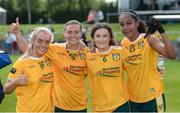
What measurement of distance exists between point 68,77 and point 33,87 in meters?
0.64

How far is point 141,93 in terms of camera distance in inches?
252

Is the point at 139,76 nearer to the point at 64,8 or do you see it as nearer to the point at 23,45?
the point at 23,45

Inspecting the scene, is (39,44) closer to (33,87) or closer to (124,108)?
(33,87)

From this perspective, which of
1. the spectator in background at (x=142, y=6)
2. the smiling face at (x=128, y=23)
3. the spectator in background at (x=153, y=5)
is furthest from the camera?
the spectator in background at (x=142, y=6)

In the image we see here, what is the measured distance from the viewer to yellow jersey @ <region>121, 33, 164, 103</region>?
249 inches

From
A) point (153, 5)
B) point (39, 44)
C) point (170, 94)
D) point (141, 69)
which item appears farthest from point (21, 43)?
point (153, 5)

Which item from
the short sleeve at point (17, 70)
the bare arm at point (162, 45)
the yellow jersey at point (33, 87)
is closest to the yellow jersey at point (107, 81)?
the bare arm at point (162, 45)

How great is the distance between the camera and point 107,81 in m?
6.04

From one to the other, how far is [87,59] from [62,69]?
309 millimetres

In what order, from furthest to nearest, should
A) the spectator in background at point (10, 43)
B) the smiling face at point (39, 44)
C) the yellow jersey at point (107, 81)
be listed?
the spectator in background at point (10, 43), the yellow jersey at point (107, 81), the smiling face at point (39, 44)

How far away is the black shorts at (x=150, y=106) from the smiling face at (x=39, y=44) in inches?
51.0

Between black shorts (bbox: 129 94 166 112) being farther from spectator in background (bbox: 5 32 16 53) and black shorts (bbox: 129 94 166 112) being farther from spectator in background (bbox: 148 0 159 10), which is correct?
spectator in background (bbox: 148 0 159 10)

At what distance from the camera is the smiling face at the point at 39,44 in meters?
5.84

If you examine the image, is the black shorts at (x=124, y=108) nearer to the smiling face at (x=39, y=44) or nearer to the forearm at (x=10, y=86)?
the smiling face at (x=39, y=44)
